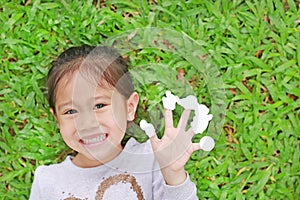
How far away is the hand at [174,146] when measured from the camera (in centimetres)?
227

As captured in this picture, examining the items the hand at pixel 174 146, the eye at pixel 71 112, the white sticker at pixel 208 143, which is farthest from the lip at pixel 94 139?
the white sticker at pixel 208 143

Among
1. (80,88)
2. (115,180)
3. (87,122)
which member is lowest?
(115,180)

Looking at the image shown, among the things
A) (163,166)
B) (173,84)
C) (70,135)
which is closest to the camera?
(163,166)

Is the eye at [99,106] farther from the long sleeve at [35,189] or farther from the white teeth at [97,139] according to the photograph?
the long sleeve at [35,189]

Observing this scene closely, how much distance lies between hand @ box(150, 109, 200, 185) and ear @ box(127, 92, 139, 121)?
22 centimetres

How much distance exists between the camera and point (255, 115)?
8.84ft

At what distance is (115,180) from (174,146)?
1.20 feet

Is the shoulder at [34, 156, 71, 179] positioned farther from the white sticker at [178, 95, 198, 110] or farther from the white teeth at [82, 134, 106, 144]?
the white sticker at [178, 95, 198, 110]

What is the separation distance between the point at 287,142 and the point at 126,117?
68 cm

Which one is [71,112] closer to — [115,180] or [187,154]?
[115,180]

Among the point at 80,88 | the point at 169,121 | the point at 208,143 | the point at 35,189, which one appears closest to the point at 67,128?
the point at 80,88

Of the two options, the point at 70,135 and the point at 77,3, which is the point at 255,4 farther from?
the point at 70,135

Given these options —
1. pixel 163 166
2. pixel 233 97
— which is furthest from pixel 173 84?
pixel 163 166

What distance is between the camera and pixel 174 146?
7.45ft
